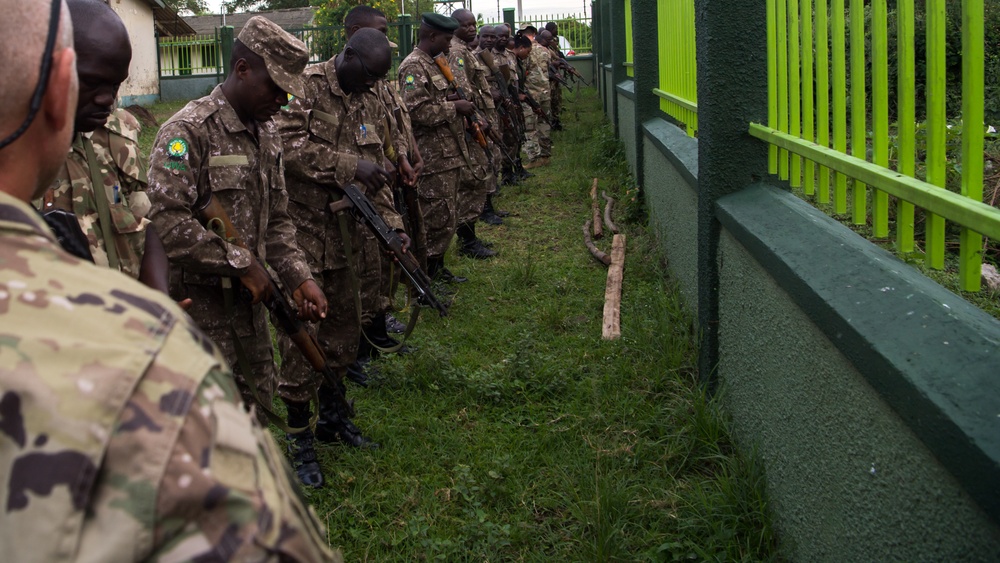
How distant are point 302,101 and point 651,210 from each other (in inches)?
149

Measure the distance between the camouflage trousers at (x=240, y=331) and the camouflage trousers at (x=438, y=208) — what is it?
3243mm

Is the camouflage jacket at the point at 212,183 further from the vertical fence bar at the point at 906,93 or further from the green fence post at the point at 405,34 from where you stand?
the green fence post at the point at 405,34

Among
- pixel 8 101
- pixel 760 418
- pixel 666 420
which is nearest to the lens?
pixel 8 101

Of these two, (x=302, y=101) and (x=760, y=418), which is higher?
(x=302, y=101)

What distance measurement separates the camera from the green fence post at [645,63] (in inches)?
288

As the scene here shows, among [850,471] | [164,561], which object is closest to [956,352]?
[850,471]

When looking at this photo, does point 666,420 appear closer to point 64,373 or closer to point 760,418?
point 760,418

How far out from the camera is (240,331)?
322 cm

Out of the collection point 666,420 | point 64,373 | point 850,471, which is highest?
point 64,373

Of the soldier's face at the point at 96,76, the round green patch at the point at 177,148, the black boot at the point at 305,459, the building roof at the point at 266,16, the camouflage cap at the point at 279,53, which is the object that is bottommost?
the black boot at the point at 305,459

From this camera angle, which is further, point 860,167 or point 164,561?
point 860,167

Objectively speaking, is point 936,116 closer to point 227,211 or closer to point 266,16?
point 227,211

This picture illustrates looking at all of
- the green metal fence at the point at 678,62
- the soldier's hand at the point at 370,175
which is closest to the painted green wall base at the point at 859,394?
the soldier's hand at the point at 370,175

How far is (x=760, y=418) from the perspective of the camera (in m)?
3.02
